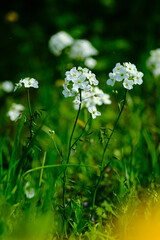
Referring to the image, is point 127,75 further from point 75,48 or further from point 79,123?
point 75,48

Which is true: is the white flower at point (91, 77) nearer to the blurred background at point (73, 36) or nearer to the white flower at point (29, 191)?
the white flower at point (29, 191)

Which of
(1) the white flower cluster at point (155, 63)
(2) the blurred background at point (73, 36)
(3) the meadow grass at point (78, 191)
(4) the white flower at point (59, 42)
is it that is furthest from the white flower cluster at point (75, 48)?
(3) the meadow grass at point (78, 191)

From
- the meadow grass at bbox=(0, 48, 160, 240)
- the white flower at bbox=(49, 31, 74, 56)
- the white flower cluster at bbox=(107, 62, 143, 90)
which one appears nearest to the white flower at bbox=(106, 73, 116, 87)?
the white flower cluster at bbox=(107, 62, 143, 90)

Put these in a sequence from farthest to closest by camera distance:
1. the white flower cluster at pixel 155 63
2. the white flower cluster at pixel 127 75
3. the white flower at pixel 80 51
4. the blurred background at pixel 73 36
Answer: the blurred background at pixel 73 36 → the white flower at pixel 80 51 → the white flower cluster at pixel 155 63 → the white flower cluster at pixel 127 75

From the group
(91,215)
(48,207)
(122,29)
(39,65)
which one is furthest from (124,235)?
(122,29)

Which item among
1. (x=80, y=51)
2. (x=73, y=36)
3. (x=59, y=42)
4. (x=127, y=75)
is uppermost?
(x=73, y=36)

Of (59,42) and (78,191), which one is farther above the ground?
(59,42)

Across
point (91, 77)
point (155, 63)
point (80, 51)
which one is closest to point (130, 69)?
point (91, 77)

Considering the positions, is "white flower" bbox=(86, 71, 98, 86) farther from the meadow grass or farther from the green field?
the meadow grass

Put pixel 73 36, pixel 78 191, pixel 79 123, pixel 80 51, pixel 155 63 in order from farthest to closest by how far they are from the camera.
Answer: pixel 73 36
pixel 80 51
pixel 155 63
pixel 79 123
pixel 78 191

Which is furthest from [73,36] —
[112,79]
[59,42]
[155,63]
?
[112,79]

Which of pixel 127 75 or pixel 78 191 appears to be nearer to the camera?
pixel 127 75

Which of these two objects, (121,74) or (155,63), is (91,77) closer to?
(121,74)

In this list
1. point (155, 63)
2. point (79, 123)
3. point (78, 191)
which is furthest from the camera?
point (155, 63)
